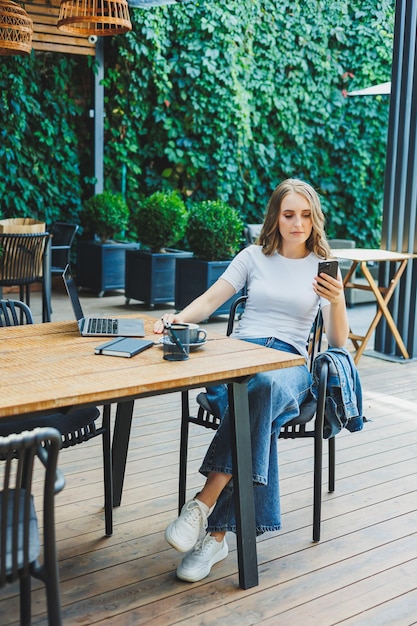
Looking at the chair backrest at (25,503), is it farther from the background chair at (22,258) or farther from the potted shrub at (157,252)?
the potted shrub at (157,252)

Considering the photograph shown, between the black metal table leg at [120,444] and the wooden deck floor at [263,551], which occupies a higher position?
the black metal table leg at [120,444]

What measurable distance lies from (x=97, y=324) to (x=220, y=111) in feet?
23.2

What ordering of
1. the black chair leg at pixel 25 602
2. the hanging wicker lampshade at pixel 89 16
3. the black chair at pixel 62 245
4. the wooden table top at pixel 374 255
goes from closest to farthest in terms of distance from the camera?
the black chair leg at pixel 25 602, the hanging wicker lampshade at pixel 89 16, the wooden table top at pixel 374 255, the black chair at pixel 62 245

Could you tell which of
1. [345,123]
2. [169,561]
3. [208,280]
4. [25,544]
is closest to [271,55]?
[345,123]

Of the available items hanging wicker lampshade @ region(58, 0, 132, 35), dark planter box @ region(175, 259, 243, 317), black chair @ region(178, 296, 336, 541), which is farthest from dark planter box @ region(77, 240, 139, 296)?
black chair @ region(178, 296, 336, 541)

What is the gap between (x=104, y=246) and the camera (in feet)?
27.6

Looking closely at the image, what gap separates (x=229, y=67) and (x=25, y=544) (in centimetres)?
847

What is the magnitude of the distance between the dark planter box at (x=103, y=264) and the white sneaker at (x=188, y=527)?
600cm

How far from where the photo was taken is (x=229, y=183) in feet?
32.1

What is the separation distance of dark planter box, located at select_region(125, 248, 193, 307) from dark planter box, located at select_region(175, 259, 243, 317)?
8.8 inches

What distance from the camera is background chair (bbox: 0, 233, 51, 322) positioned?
5.88 metres

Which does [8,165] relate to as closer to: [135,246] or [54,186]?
[54,186]

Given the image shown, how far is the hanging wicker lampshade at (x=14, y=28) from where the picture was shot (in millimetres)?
6250

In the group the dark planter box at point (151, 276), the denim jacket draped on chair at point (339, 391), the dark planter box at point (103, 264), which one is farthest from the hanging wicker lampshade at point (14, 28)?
the denim jacket draped on chair at point (339, 391)
